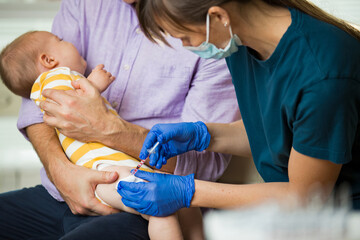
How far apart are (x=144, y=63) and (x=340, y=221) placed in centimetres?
122

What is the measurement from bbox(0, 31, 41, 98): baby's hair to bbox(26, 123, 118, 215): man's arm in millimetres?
256

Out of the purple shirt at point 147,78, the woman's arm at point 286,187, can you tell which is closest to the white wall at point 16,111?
the purple shirt at point 147,78

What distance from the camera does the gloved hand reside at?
1.38 meters

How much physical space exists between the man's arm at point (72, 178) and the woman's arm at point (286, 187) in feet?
1.06

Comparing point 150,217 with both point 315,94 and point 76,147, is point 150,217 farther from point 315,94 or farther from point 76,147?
point 315,94

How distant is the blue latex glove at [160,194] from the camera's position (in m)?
1.21

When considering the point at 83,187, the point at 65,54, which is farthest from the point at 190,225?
the point at 65,54

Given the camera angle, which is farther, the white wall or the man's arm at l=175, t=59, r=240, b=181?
the white wall

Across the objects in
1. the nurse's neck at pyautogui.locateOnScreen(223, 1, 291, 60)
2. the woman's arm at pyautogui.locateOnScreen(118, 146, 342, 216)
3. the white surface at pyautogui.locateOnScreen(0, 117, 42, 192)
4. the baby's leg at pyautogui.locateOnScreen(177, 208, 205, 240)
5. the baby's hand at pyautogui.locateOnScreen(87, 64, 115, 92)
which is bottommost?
the white surface at pyautogui.locateOnScreen(0, 117, 42, 192)

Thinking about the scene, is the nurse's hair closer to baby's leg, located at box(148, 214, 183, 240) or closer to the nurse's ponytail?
the nurse's ponytail

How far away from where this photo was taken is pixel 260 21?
107 cm

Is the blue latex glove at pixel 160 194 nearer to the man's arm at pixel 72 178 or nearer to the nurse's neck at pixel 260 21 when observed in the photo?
the man's arm at pixel 72 178

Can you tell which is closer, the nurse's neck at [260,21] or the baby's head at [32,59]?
the nurse's neck at [260,21]

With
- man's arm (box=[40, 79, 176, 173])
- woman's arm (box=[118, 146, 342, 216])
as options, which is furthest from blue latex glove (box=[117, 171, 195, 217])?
man's arm (box=[40, 79, 176, 173])
